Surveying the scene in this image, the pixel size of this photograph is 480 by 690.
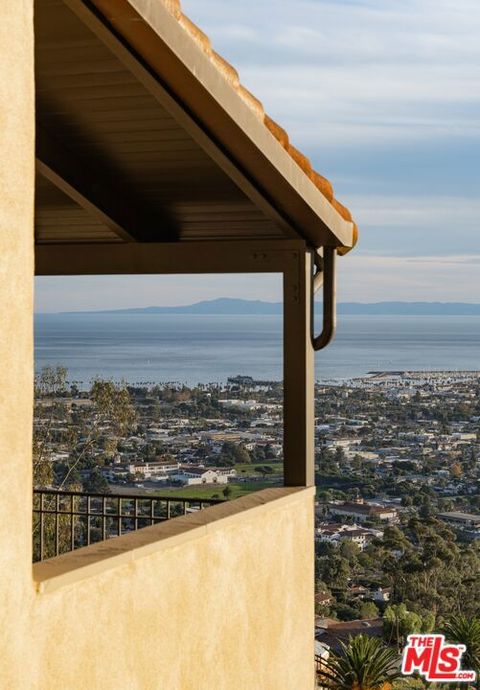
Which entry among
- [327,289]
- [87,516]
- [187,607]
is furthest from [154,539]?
[87,516]

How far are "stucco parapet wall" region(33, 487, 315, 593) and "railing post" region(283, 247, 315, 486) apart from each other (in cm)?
17

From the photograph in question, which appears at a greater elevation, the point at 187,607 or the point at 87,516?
the point at 87,516

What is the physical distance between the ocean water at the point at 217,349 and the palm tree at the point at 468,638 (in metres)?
7.40

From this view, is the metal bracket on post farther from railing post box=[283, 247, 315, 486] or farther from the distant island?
the distant island

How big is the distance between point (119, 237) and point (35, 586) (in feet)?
12.2

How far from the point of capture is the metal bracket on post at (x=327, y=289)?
706 centimetres

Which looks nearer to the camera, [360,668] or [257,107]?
[257,107]

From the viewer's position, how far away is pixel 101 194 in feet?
23.3

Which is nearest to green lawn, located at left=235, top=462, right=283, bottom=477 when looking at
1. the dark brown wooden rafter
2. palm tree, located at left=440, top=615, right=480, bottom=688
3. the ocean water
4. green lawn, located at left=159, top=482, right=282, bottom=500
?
green lawn, located at left=159, top=482, right=282, bottom=500

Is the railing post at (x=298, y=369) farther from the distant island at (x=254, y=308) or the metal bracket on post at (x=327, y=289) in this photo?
the distant island at (x=254, y=308)

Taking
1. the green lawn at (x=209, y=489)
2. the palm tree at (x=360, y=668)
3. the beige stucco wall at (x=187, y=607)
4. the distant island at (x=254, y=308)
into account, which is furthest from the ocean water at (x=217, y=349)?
the beige stucco wall at (x=187, y=607)

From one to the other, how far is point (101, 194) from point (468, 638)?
16.0 m

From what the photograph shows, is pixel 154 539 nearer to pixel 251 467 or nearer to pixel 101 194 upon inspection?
pixel 101 194

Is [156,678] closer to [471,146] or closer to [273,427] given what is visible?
[273,427]
